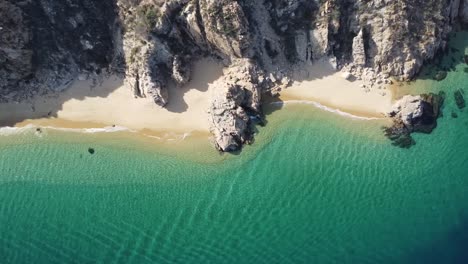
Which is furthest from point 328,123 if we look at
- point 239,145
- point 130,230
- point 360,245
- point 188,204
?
point 130,230

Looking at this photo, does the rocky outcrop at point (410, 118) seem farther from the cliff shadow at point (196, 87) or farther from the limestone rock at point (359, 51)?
the cliff shadow at point (196, 87)

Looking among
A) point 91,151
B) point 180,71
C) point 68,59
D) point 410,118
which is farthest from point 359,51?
point 68,59

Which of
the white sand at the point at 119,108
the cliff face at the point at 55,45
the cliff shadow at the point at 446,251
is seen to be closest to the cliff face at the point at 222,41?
the cliff face at the point at 55,45

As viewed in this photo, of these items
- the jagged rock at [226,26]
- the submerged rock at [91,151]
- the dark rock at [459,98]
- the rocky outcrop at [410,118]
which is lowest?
the submerged rock at [91,151]

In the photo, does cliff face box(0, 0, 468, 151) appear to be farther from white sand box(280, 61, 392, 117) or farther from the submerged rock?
the submerged rock

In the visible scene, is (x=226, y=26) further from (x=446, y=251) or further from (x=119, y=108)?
(x=446, y=251)

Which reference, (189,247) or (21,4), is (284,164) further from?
(21,4)

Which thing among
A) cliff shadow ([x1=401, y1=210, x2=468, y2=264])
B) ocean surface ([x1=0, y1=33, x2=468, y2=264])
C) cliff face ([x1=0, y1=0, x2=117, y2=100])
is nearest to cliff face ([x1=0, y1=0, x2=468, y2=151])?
cliff face ([x1=0, y1=0, x2=117, y2=100])
